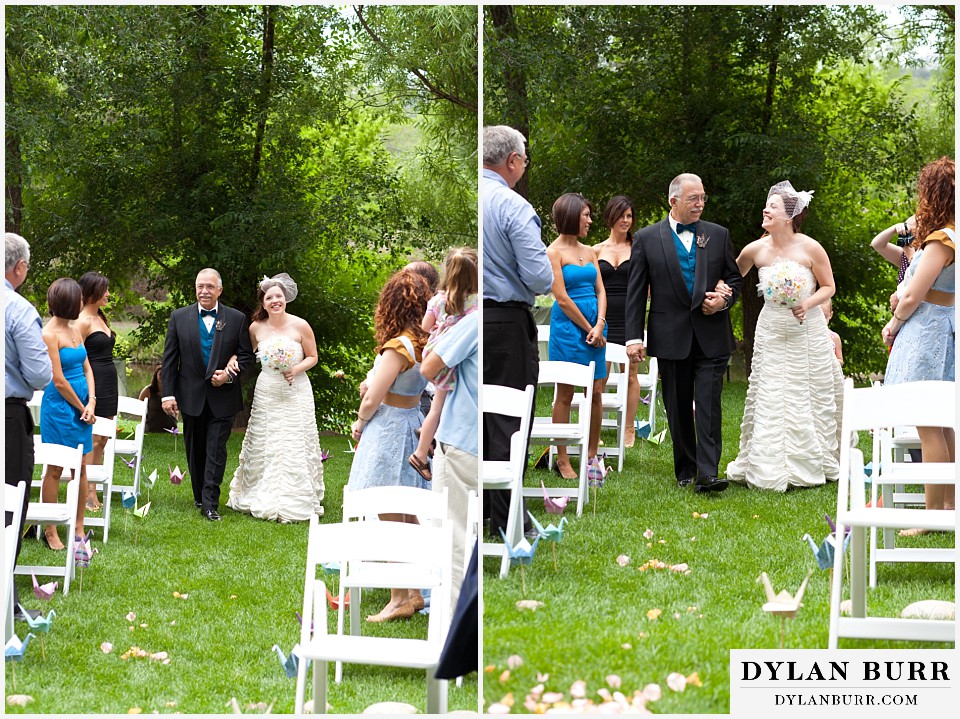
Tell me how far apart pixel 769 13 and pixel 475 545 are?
8.46 feet

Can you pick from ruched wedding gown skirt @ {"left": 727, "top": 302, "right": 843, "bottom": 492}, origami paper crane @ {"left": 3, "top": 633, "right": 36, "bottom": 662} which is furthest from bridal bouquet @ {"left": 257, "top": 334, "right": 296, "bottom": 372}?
ruched wedding gown skirt @ {"left": 727, "top": 302, "right": 843, "bottom": 492}

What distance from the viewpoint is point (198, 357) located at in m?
5.04

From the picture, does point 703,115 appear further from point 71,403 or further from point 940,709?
point 71,403

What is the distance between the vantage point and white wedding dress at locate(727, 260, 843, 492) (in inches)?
181

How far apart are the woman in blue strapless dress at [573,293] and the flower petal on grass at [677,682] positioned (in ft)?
2.73

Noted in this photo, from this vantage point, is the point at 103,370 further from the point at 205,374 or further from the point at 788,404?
the point at 788,404

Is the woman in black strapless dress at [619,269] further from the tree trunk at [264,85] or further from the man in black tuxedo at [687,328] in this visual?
the tree trunk at [264,85]

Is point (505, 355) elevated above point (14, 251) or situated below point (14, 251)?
below

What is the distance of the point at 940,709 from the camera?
3.10m

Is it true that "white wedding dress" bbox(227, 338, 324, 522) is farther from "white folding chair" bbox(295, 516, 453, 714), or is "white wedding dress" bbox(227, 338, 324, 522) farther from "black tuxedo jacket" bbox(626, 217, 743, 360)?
"white folding chair" bbox(295, 516, 453, 714)

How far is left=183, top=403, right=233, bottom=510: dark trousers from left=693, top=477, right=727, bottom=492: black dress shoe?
210 centimetres

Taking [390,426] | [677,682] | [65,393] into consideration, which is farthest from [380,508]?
[65,393]

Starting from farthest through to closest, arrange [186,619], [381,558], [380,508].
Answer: [186,619] < [380,508] < [381,558]

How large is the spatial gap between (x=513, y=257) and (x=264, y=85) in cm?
176
